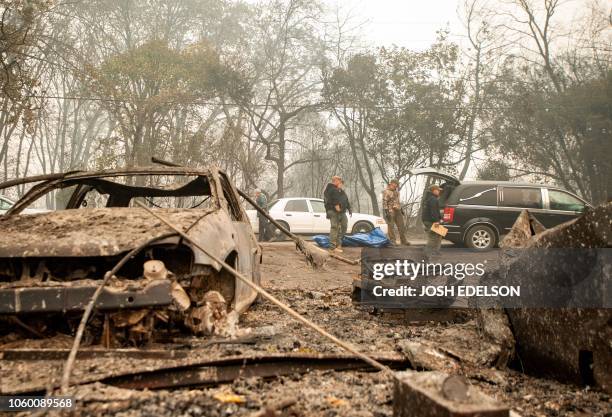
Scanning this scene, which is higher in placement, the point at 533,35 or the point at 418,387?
the point at 533,35

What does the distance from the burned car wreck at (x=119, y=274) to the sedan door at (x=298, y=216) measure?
1241 cm

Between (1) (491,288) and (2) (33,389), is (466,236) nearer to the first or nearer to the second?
(1) (491,288)

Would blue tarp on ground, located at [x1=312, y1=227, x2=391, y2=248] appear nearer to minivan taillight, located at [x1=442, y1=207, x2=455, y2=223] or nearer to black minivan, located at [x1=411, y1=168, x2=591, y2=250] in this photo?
minivan taillight, located at [x1=442, y1=207, x2=455, y2=223]

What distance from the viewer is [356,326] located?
4.72 metres

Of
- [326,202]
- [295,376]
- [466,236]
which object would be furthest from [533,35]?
[295,376]

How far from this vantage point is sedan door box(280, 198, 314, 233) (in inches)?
653

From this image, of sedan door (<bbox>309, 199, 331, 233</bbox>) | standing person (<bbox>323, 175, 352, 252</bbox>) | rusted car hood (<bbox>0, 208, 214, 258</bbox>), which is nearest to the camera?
rusted car hood (<bbox>0, 208, 214, 258</bbox>)

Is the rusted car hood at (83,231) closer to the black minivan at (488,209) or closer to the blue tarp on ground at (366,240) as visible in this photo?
the blue tarp on ground at (366,240)

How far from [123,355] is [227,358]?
1.92ft

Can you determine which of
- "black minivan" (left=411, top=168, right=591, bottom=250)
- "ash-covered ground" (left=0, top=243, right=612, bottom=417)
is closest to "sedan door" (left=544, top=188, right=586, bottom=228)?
"black minivan" (left=411, top=168, right=591, bottom=250)

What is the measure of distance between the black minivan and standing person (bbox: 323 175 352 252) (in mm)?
2417

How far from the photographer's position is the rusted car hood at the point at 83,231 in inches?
127

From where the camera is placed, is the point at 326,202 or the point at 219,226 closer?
the point at 219,226

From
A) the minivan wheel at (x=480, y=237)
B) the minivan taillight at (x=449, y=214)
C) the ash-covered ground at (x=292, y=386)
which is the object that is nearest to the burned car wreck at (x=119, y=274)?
the ash-covered ground at (x=292, y=386)
